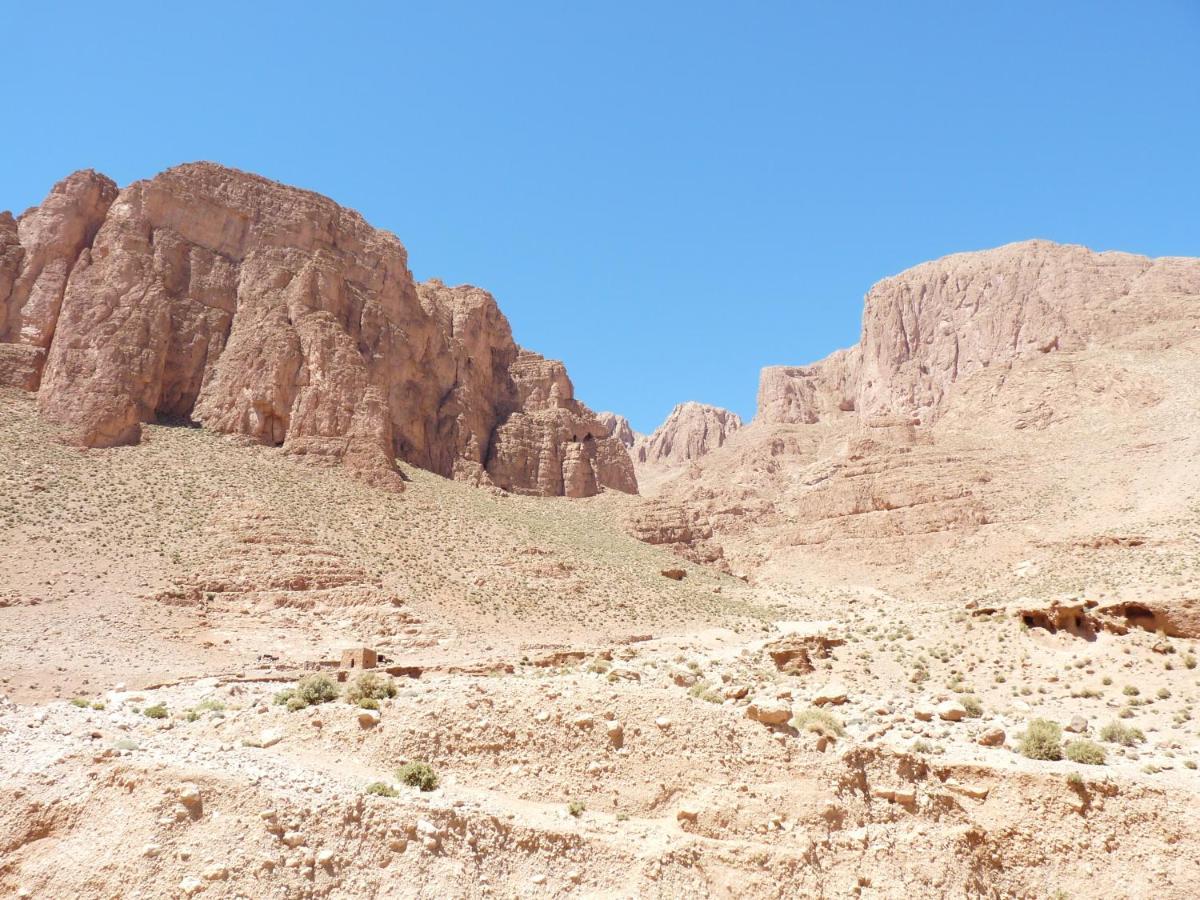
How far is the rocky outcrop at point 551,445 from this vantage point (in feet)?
243

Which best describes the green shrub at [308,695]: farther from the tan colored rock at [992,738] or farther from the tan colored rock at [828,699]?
the tan colored rock at [992,738]

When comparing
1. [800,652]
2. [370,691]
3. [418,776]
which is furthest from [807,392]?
[418,776]

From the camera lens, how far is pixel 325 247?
6856 centimetres

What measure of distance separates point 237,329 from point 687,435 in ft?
386

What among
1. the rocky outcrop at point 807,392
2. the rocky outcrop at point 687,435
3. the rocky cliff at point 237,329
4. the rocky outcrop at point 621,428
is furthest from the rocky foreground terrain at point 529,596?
the rocky outcrop at point 621,428

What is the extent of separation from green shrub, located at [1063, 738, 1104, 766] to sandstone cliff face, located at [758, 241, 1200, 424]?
8898 cm

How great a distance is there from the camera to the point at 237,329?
200 ft

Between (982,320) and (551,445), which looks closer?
(551,445)

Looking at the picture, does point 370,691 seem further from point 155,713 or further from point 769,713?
point 769,713

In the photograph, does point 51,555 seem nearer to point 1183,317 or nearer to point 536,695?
point 536,695

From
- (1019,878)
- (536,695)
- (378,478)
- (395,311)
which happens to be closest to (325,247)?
(395,311)

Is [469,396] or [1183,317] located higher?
[1183,317]

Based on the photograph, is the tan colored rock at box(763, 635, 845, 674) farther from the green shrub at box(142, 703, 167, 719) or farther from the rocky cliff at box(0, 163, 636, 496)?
the rocky cliff at box(0, 163, 636, 496)

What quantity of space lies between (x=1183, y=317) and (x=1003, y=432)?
86.3 ft
